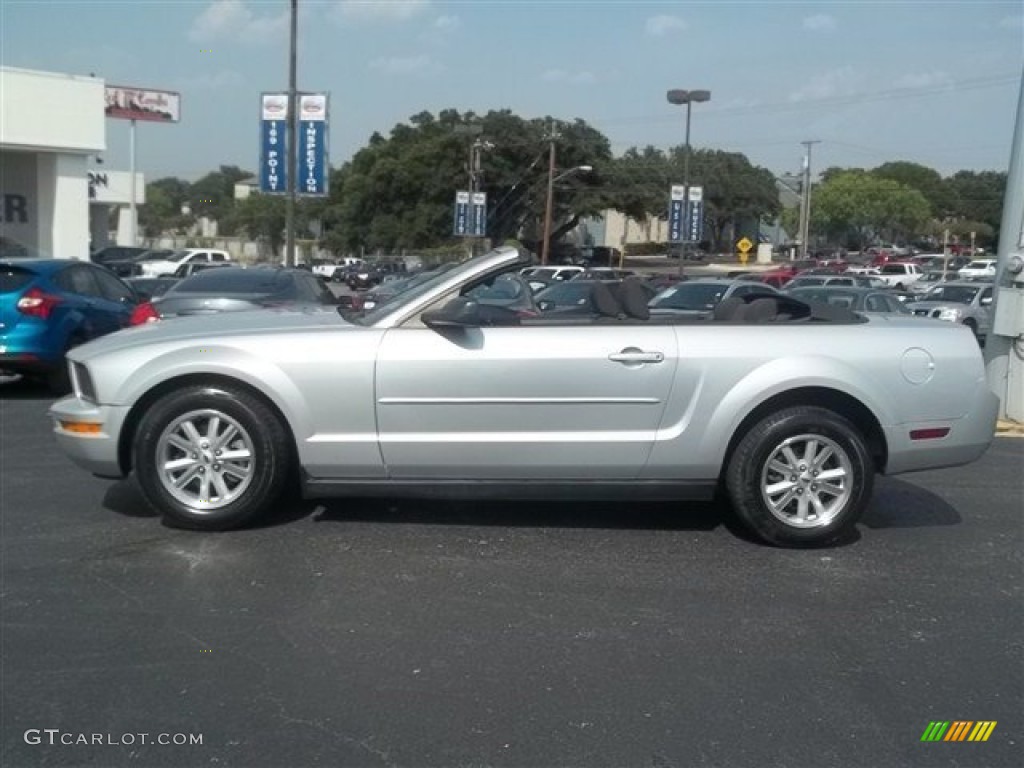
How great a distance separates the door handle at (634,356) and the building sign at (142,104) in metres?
52.8

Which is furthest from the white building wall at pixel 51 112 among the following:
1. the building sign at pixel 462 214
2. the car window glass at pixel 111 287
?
the car window glass at pixel 111 287

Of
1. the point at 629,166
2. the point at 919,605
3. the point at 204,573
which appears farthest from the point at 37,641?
the point at 629,166

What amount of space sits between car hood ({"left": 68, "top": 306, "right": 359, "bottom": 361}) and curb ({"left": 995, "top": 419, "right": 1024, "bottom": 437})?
6.36 meters

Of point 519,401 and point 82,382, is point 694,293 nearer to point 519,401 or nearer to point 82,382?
point 519,401

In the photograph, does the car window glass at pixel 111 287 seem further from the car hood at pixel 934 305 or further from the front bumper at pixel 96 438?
the car hood at pixel 934 305

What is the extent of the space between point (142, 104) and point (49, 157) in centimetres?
2600

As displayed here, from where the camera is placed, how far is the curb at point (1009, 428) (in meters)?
9.57

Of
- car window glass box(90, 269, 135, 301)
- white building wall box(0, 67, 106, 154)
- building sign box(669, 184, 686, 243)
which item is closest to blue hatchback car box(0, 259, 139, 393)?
car window glass box(90, 269, 135, 301)

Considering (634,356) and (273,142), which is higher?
(273,142)

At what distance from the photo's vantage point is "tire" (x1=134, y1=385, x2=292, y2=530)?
5551mm

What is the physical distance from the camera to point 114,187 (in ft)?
184

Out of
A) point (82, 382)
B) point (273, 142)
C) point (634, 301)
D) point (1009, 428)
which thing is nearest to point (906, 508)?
point (634, 301)

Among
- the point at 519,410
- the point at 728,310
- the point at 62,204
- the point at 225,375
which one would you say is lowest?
the point at 519,410

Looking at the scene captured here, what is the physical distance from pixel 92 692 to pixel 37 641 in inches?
23.5
